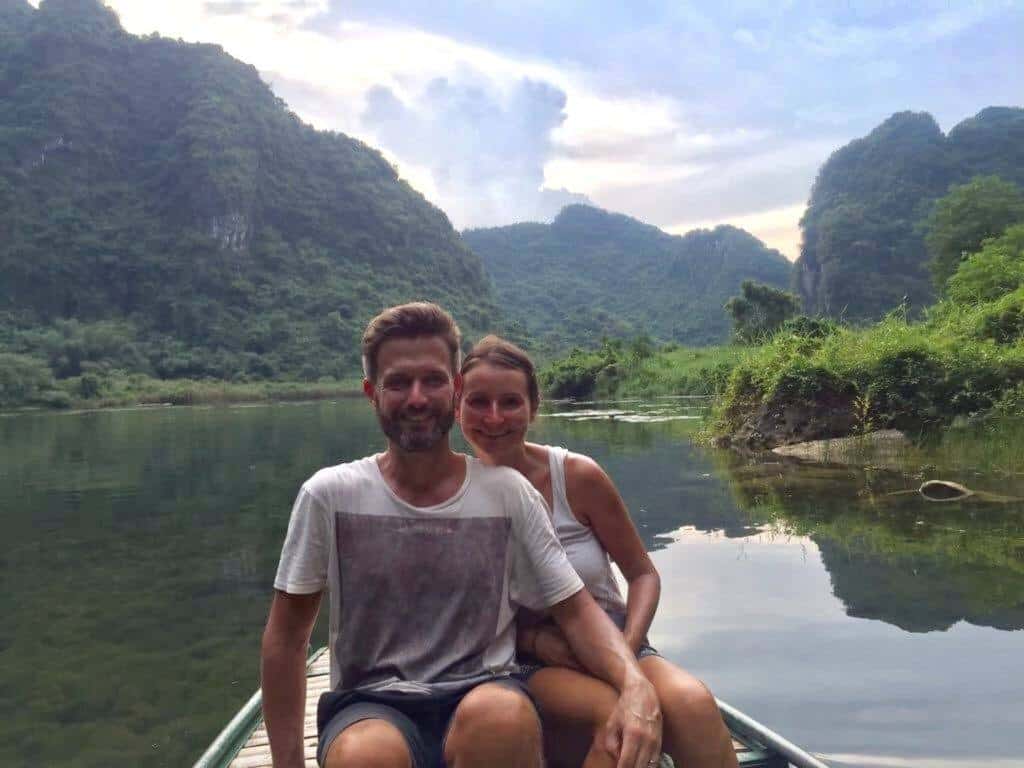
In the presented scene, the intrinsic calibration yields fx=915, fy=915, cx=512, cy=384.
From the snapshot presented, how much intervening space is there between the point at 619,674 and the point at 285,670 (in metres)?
0.69

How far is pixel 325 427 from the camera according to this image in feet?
80.5

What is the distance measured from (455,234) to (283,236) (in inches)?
749

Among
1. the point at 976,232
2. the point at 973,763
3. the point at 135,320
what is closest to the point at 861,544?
the point at 973,763

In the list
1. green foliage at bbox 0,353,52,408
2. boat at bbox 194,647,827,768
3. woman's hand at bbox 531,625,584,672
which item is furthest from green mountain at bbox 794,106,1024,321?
woman's hand at bbox 531,625,584,672

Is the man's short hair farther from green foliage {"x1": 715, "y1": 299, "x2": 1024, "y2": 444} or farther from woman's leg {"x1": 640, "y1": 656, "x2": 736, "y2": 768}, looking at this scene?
green foliage {"x1": 715, "y1": 299, "x2": 1024, "y2": 444}

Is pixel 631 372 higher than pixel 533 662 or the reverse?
the reverse

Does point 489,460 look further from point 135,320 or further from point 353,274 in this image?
point 353,274

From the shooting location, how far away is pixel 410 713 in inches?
72.2

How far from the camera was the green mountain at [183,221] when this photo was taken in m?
67.2

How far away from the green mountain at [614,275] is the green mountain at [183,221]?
991 cm

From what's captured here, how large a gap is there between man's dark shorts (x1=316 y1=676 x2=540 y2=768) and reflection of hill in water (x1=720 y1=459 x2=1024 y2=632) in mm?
3760

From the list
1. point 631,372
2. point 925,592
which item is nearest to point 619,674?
point 925,592

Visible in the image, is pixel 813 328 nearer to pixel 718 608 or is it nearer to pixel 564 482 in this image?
pixel 718 608

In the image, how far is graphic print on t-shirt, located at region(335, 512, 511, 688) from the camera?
6.13ft
